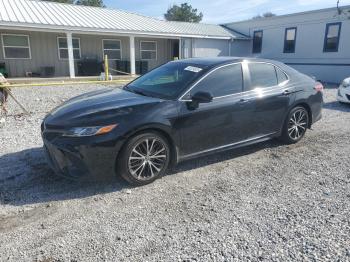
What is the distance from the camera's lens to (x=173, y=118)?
160 inches

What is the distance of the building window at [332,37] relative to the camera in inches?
690

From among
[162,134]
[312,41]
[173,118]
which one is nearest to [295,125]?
[173,118]

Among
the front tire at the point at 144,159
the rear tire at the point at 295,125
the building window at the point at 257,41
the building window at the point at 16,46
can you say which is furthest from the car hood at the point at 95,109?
the building window at the point at 257,41

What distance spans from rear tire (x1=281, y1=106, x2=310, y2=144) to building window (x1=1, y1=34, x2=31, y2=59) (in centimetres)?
1613

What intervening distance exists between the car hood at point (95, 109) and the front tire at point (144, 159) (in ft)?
1.35

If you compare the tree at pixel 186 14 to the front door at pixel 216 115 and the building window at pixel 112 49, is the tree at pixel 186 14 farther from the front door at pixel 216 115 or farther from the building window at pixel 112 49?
the front door at pixel 216 115

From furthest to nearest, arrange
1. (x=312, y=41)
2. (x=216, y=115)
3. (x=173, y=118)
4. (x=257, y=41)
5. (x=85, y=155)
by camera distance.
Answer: (x=257, y=41)
(x=312, y=41)
(x=216, y=115)
(x=173, y=118)
(x=85, y=155)

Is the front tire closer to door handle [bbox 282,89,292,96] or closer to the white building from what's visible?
door handle [bbox 282,89,292,96]

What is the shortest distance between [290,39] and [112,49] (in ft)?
38.6

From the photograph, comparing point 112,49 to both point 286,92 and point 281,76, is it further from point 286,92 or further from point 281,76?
point 286,92

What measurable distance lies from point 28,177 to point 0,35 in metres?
15.3

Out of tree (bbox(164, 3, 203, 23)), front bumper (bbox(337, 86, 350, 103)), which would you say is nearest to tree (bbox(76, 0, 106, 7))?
tree (bbox(164, 3, 203, 23))

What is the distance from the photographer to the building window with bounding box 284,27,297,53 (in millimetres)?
19969

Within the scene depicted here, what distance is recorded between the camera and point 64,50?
1831cm
